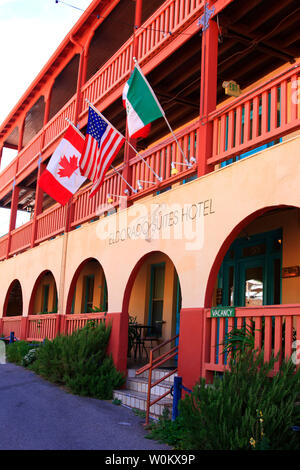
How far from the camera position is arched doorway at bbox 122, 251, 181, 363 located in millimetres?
12184

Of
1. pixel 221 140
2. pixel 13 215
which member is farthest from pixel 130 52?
pixel 13 215

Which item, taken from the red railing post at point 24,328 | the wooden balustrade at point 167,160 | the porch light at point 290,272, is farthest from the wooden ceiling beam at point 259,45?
the red railing post at point 24,328

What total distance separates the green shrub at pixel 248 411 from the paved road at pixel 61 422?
42.2 inches

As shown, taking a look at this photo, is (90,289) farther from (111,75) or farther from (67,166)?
(111,75)

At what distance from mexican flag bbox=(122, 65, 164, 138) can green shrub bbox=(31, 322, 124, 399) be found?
13.0 ft

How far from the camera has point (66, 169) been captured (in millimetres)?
11539

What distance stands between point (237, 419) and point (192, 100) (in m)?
8.89

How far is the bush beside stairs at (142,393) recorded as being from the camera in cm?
812

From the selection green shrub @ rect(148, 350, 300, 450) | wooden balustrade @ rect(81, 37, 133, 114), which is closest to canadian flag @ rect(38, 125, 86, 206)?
wooden balustrade @ rect(81, 37, 133, 114)

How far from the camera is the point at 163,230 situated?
29.8 ft

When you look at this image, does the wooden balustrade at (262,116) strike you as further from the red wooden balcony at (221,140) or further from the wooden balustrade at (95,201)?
the wooden balustrade at (95,201)

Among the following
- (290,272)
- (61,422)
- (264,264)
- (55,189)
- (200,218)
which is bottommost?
(61,422)

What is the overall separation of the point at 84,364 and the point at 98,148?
13.4ft
